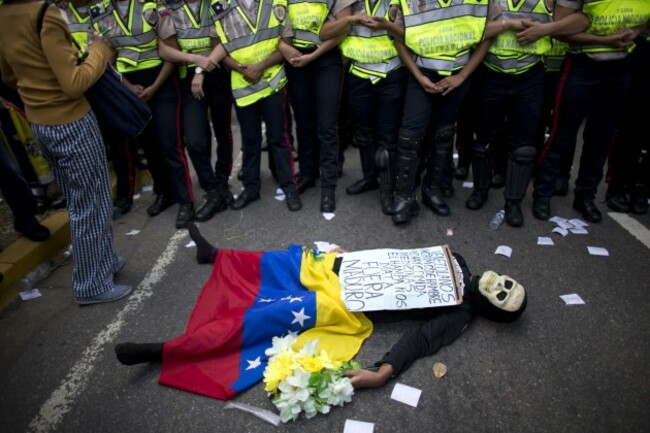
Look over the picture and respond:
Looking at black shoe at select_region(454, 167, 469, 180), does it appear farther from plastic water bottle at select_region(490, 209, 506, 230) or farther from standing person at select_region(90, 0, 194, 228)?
standing person at select_region(90, 0, 194, 228)

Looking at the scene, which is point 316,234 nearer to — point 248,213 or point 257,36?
point 248,213

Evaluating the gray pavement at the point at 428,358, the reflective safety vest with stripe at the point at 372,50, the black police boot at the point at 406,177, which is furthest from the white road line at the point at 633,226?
the reflective safety vest with stripe at the point at 372,50

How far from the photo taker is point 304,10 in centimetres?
370

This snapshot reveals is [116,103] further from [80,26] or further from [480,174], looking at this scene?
[480,174]

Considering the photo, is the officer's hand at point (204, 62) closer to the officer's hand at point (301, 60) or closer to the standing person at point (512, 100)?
the officer's hand at point (301, 60)

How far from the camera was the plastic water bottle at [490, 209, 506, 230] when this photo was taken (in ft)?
12.8

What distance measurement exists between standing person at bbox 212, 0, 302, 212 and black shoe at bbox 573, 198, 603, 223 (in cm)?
275

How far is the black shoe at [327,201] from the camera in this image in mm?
4320

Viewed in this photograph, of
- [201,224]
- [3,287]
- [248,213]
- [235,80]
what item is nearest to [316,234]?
[248,213]

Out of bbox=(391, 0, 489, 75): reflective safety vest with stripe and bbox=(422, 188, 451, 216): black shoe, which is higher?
bbox=(391, 0, 489, 75): reflective safety vest with stripe

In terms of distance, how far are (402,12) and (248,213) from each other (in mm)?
2409

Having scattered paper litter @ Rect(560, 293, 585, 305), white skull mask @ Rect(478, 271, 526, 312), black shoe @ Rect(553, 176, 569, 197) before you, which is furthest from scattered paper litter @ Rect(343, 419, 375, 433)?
black shoe @ Rect(553, 176, 569, 197)

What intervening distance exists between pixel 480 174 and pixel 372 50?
1593 millimetres

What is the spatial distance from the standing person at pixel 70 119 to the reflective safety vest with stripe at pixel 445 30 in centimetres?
230
